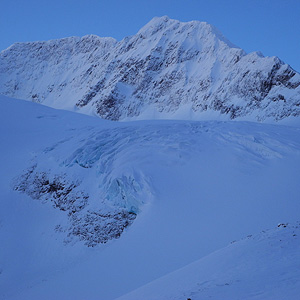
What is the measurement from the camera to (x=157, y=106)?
8456 centimetres

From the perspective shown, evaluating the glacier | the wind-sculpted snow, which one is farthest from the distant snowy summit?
the glacier

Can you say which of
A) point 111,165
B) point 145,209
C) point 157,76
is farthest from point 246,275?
point 157,76

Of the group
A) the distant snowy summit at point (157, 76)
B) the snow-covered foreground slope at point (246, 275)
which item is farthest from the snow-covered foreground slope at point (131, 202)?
the distant snowy summit at point (157, 76)

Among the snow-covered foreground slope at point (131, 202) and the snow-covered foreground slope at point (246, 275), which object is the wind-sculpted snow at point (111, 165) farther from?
the snow-covered foreground slope at point (246, 275)

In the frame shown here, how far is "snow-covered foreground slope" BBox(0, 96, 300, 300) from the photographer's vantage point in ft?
34.8

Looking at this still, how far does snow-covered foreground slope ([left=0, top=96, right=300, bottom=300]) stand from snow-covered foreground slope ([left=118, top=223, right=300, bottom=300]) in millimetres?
2462

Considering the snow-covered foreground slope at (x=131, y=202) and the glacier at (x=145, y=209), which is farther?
the snow-covered foreground slope at (x=131, y=202)

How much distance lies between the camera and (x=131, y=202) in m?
13.2

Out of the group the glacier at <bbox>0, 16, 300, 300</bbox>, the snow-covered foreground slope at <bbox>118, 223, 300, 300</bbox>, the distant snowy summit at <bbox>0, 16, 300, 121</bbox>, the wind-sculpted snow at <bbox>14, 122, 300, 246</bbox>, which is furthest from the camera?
the distant snowy summit at <bbox>0, 16, 300, 121</bbox>

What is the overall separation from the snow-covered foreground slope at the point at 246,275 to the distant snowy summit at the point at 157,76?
175 feet

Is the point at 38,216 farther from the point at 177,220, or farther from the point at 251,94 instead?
the point at 251,94

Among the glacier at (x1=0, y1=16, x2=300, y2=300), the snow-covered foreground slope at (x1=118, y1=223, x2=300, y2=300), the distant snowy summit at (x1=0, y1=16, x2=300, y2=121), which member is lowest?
the snow-covered foreground slope at (x1=118, y1=223, x2=300, y2=300)

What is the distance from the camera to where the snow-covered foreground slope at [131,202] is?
10617 millimetres

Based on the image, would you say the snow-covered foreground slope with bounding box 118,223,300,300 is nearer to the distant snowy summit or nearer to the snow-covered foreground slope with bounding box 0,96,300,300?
the snow-covered foreground slope with bounding box 0,96,300,300
